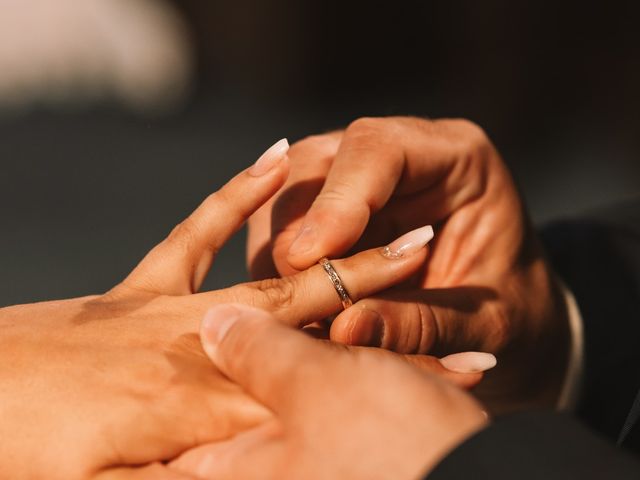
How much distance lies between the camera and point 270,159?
982 millimetres

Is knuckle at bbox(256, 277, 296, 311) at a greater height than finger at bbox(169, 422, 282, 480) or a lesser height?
greater

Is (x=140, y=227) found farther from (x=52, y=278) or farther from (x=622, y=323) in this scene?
(x=622, y=323)

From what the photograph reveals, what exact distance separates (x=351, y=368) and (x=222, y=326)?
158 mm

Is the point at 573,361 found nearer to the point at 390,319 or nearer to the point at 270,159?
the point at 390,319

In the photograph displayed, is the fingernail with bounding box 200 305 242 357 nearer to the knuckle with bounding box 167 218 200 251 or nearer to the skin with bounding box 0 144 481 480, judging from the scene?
the skin with bounding box 0 144 481 480

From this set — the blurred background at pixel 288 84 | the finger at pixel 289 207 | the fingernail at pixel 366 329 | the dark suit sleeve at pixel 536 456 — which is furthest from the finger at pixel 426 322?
the blurred background at pixel 288 84

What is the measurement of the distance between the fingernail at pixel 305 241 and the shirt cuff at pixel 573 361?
23.7 inches

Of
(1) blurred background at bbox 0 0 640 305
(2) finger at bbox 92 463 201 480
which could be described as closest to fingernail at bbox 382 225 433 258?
(2) finger at bbox 92 463 201 480

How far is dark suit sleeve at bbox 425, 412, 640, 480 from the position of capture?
0.55m

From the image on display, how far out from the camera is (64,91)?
13.0ft

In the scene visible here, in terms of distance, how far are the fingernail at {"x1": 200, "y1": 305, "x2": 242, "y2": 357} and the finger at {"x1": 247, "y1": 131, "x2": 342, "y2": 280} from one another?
0.27 m

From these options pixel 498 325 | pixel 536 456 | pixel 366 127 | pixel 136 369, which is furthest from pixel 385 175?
pixel 536 456

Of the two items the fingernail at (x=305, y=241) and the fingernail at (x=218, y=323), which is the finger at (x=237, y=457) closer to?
the fingernail at (x=218, y=323)

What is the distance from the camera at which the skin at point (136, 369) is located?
0.78m
